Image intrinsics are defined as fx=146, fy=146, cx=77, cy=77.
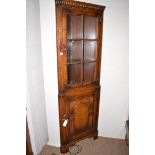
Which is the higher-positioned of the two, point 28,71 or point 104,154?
point 28,71

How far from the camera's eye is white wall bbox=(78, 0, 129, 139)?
1.86 m

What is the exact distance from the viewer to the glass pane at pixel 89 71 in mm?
1954

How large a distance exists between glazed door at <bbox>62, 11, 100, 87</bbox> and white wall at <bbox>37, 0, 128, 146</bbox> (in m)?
0.14

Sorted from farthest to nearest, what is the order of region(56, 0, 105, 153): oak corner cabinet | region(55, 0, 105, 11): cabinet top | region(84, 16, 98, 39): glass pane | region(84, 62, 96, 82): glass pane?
region(84, 62, 96, 82): glass pane
region(84, 16, 98, 39): glass pane
region(56, 0, 105, 153): oak corner cabinet
region(55, 0, 105, 11): cabinet top

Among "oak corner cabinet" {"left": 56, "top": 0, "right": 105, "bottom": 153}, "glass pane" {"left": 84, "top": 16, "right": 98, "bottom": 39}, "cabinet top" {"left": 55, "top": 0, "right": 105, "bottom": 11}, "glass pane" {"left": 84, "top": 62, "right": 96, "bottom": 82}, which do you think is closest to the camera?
"cabinet top" {"left": 55, "top": 0, "right": 105, "bottom": 11}

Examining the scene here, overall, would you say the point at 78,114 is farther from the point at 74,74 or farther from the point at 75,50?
the point at 75,50

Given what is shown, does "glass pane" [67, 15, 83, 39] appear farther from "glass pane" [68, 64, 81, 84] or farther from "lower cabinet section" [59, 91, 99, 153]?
"lower cabinet section" [59, 91, 99, 153]

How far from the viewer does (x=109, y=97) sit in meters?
2.12

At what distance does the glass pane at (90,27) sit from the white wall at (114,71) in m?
0.14

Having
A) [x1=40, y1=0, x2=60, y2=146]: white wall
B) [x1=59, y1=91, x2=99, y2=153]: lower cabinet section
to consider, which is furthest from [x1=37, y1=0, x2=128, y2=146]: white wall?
[x1=59, y1=91, x2=99, y2=153]: lower cabinet section

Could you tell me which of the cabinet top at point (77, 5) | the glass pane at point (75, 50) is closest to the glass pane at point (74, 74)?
the glass pane at point (75, 50)
